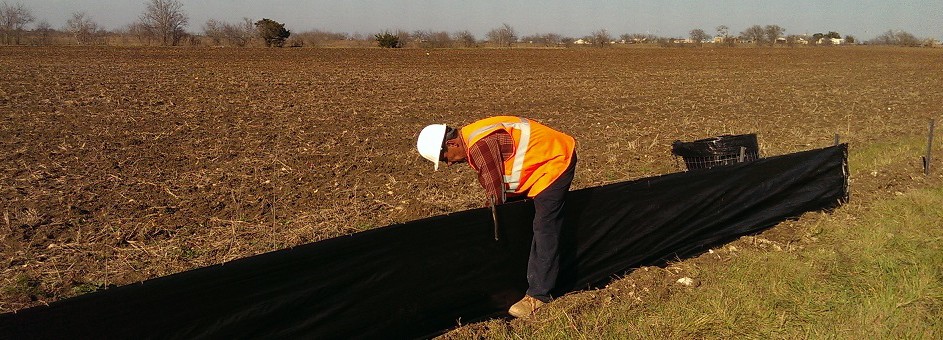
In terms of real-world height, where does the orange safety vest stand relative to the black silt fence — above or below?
above

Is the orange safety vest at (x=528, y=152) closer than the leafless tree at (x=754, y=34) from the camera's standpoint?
Yes

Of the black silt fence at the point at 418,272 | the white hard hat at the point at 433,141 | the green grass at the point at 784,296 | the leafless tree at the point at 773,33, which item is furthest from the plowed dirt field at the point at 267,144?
the leafless tree at the point at 773,33

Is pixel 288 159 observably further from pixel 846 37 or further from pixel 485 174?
pixel 846 37

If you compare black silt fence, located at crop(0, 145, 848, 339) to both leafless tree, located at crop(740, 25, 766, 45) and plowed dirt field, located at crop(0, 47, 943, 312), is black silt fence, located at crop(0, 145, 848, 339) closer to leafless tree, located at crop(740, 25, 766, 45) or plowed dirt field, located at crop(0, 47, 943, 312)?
plowed dirt field, located at crop(0, 47, 943, 312)

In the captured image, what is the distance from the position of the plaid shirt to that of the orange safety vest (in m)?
0.03

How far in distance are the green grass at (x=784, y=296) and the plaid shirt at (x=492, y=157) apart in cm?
89

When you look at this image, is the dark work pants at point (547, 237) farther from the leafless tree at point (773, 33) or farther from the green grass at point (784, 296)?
the leafless tree at point (773, 33)

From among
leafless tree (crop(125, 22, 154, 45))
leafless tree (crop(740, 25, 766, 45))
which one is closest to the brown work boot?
leafless tree (crop(125, 22, 154, 45))

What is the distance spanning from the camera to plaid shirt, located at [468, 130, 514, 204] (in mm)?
3793

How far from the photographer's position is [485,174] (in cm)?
382

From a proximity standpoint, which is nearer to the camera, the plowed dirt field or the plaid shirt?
the plaid shirt

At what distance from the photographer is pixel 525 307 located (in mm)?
4340

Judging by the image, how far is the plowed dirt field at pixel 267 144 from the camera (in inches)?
225

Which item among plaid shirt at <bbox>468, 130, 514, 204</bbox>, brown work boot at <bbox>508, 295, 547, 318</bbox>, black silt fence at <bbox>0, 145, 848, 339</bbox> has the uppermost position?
plaid shirt at <bbox>468, 130, 514, 204</bbox>
